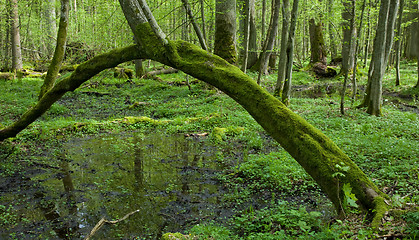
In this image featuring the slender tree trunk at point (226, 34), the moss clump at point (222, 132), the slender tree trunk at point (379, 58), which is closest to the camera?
the moss clump at point (222, 132)

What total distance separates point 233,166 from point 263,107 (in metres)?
2.97

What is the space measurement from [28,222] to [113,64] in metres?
2.76

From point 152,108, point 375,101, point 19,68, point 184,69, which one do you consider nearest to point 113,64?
point 184,69

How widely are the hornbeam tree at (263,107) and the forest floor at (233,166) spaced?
31 cm

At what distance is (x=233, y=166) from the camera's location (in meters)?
6.55

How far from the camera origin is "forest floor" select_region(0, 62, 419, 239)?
12.6ft

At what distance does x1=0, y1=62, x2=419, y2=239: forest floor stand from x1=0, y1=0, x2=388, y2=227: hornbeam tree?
0.31m

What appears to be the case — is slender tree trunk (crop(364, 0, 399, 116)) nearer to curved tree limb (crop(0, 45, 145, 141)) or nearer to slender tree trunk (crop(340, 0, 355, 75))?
slender tree trunk (crop(340, 0, 355, 75))

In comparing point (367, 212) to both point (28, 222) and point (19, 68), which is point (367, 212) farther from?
point (19, 68)

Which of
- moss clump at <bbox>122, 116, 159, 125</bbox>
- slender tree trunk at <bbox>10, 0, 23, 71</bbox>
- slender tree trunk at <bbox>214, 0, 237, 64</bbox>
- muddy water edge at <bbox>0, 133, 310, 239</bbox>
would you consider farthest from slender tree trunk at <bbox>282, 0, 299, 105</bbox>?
slender tree trunk at <bbox>10, 0, 23, 71</bbox>

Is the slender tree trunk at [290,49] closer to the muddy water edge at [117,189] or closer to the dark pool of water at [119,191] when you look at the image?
the muddy water edge at [117,189]

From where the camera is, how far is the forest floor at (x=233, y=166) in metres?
3.83

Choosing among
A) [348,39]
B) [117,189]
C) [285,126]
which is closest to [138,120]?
[117,189]

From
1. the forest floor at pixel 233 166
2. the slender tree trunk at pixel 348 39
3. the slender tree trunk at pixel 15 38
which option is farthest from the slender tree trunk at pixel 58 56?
the slender tree trunk at pixel 348 39
